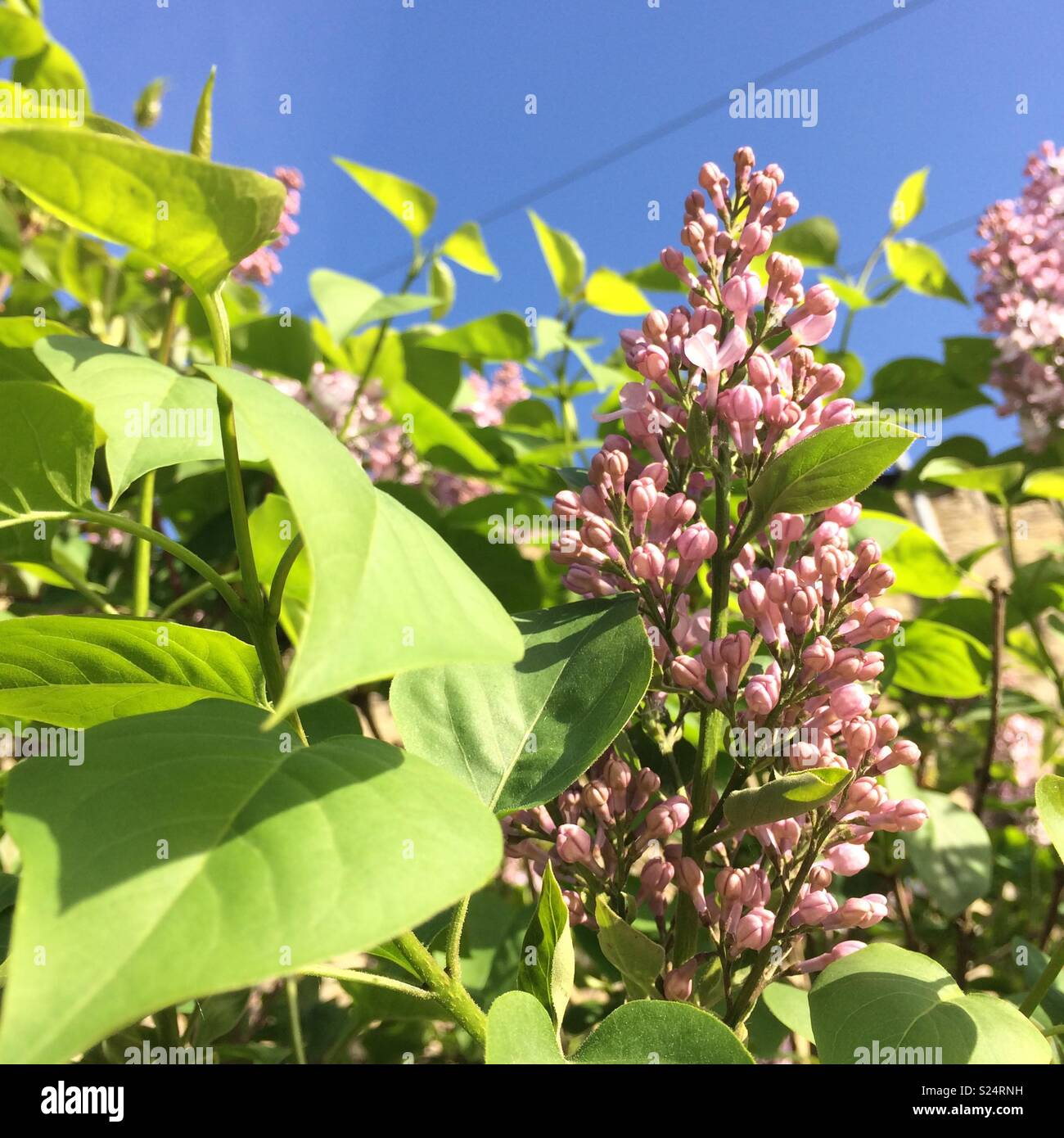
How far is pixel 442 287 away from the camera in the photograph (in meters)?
2.01

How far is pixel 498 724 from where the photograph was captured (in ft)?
1.97

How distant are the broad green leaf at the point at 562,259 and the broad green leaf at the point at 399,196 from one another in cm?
19

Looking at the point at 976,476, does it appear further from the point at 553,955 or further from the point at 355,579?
the point at 355,579

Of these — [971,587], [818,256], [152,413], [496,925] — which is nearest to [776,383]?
[152,413]

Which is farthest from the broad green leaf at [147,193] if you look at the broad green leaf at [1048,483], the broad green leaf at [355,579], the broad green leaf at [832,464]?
the broad green leaf at [1048,483]

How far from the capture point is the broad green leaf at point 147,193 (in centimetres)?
37

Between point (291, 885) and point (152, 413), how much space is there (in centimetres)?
35

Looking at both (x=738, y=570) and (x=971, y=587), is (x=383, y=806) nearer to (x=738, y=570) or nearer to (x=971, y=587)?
(x=738, y=570)

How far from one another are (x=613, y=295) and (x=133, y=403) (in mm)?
1205

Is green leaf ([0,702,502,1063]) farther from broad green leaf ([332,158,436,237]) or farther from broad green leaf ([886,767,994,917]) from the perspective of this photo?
broad green leaf ([332,158,436,237])

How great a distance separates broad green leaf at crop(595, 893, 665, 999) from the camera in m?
A: 0.54

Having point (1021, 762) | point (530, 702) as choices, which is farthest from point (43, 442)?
point (1021, 762)

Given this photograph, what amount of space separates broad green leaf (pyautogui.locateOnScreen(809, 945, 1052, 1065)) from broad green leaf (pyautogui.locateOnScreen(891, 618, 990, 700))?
2.23 feet

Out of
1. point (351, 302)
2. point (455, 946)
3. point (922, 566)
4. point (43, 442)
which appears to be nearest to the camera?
point (455, 946)
